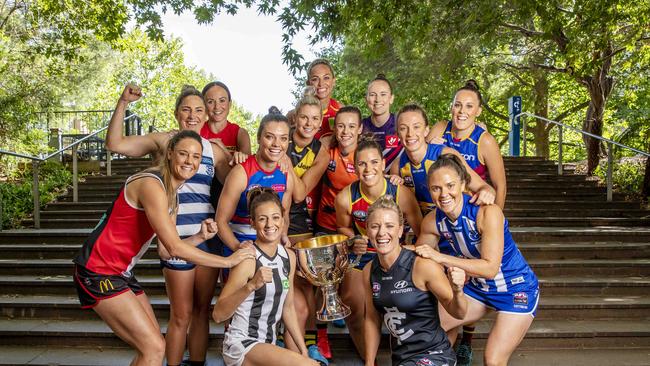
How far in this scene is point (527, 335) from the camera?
4887mm

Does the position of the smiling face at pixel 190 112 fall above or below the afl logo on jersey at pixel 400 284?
above

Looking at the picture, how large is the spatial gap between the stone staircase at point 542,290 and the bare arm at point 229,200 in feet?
5.10

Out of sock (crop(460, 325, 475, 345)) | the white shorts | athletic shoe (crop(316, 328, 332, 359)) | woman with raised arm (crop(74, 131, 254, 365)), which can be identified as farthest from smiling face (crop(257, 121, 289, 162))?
sock (crop(460, 325, 475, 345))

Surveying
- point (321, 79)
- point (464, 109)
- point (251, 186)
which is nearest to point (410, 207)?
point (464, 109)

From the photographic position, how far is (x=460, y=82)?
15.0 m

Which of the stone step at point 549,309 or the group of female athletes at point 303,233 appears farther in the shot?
the stone step at point 549,309

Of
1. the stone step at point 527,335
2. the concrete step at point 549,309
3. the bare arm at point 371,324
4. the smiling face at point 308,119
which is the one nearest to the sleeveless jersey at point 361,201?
the bare arm at point 371,324

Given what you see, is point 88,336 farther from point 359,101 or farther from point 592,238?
point 359,101

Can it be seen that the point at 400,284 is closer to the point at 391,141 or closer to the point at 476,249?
the point at 476,249

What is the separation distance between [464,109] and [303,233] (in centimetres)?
149

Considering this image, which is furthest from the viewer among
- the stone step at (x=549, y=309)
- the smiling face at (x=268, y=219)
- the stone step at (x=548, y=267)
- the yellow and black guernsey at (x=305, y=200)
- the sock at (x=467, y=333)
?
the stone step at (x=548, y=267)

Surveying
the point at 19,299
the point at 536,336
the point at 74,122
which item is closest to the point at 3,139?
the point at 74,122

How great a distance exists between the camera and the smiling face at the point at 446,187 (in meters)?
3.35

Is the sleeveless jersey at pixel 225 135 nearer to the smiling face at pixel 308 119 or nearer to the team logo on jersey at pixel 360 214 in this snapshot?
the smiling face at pixel 308 119
